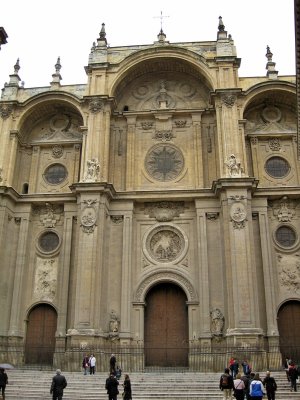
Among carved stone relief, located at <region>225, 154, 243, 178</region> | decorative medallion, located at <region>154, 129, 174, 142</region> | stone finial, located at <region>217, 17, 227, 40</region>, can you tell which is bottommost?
carved stone relief, located at <region>225, 154, 243, 178</region>

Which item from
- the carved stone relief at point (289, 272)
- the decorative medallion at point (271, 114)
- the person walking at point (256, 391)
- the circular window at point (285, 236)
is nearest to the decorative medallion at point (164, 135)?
the decorative medallion at point (271, 114)

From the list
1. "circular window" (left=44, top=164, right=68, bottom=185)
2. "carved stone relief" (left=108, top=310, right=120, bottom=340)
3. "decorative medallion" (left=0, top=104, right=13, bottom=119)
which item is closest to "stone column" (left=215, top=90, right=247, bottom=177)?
"carved stone relief" (left=108, top=310, right=120, bottom=340)

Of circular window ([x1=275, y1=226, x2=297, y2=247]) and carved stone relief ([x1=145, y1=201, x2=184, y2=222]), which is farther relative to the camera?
carved stone relief ([x1=145, y1=201, x2=184, y2=222])

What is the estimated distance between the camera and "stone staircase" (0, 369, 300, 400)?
16094 millimetres

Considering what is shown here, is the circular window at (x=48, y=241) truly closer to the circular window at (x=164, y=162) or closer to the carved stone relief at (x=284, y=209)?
the circular window at (x=164, y=162)

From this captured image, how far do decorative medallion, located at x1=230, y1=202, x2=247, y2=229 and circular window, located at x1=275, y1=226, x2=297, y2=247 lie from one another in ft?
9.61

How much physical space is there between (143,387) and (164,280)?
875cm

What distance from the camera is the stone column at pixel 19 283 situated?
83.2ft

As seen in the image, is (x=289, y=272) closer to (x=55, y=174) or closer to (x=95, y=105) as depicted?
(x=95, y=105)

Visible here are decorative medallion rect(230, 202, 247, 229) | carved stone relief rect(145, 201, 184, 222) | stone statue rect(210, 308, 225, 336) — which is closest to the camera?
stone statue rect(210, 308, 225, 336)

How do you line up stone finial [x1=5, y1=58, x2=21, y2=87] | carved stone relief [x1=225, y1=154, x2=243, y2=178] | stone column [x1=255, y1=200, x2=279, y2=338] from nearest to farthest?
stone column [x1=255, y1=200, x2=279, y2=338], carved stone relief [x1=225, y1=154, x2=243, y2=178], stone finial [x1=5, y1=58, x2=21, y2=87]

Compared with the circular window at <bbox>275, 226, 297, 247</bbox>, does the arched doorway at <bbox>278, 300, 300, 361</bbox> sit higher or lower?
lower

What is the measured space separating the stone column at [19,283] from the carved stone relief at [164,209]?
718 centimetres

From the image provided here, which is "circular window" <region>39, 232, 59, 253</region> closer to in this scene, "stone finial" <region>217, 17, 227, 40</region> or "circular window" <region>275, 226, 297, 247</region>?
"circular window" <region>275, 226, 297, 247</region>
